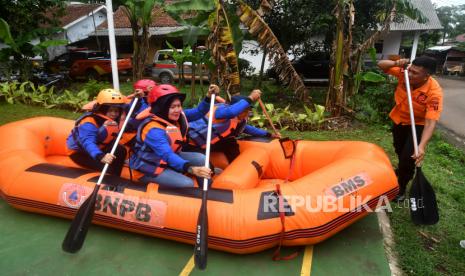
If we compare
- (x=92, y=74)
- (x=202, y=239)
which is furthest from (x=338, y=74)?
(x=92, y=74)

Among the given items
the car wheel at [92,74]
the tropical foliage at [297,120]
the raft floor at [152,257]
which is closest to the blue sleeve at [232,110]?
the raft floor at [152,257]

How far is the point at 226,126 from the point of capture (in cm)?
447

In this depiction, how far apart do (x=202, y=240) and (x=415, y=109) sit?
9.50 ft

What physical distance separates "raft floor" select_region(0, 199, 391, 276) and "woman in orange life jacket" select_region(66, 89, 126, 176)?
2.88 ft

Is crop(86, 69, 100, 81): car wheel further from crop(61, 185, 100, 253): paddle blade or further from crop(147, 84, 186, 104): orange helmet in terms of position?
crop(61, 185, 100, 253): paddle blade

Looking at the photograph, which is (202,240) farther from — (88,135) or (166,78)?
(166,78)

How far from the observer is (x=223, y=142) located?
15.8ft

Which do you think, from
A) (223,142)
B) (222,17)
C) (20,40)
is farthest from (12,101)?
(223,142)

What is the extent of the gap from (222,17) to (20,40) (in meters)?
7.26

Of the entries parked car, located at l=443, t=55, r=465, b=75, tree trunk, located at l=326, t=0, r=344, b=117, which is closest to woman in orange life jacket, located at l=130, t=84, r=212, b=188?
tree trunk, located at l=326, t=0, r=344, b=117

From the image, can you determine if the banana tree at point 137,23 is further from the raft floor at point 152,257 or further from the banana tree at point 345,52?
the raft floor at point 152,257

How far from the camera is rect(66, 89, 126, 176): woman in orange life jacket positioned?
13.5 feet

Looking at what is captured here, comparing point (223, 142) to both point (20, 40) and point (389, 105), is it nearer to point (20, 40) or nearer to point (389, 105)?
point (389, 105)

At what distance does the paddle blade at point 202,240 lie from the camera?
3.09 meters
